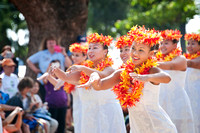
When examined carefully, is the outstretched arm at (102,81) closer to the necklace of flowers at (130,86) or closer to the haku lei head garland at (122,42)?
the necklace of flowers at (130,86)

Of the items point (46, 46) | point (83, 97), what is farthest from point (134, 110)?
point (46, 46)

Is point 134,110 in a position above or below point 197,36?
below

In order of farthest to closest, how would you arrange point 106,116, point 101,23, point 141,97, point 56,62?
1. point 101,23
2. point 56,62
3. point 106,116
4. point 141,97

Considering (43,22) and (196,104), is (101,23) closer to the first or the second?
(43,22)

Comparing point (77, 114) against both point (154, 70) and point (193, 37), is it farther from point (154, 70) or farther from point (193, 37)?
point (193, 37)

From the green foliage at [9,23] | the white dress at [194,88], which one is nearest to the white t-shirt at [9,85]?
the white dress at [194,88]

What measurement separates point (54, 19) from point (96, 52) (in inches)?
178

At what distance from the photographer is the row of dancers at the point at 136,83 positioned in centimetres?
405

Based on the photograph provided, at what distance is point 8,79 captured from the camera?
716 cm

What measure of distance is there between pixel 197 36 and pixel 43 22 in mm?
4196

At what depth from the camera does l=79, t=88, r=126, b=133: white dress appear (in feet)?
16.7

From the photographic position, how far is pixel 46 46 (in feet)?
27.0

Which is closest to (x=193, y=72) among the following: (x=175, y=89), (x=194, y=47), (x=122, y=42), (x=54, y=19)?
(x=194, y=47)

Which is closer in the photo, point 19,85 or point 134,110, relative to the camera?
point 134,110
